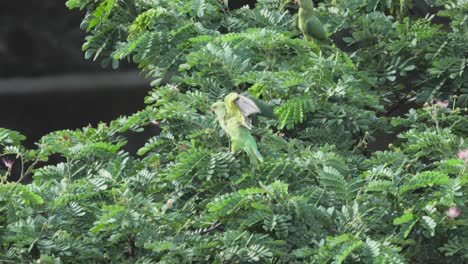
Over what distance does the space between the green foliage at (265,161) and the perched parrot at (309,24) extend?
0.05m

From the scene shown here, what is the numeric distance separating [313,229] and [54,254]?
2.24 ft

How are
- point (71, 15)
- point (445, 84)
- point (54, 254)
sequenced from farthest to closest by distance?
1. point (71, 15)
2. point (445, 84)
3. point (54, 254)

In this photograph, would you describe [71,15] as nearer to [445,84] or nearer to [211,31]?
[211,31]

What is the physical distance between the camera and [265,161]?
11.8 ft

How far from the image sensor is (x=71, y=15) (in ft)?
23.8

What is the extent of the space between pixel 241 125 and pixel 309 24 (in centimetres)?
103

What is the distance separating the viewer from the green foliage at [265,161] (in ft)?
10.8

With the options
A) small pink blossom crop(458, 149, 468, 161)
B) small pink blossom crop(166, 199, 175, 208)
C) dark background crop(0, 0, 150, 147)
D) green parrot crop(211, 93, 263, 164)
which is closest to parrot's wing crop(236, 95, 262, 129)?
green parrot crop(211, 93, 263, 164)

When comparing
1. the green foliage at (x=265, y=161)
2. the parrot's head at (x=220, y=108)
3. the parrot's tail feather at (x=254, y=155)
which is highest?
the parrot's head at (x=220, y=108)

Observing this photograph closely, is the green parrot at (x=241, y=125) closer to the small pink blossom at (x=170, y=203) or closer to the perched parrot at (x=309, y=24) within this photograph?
the small pink blossom at (x=170, y=203)

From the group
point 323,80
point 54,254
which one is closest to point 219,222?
point 54,254

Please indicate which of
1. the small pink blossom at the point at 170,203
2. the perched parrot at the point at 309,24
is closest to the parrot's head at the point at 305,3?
the perched parrot at the point at 309,24

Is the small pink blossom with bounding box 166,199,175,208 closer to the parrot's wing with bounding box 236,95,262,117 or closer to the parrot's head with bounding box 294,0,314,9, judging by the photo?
the parrot's wing with bounding box 236,95,262,117

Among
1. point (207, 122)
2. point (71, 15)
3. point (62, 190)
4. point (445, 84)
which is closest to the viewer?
point (62, 190)
